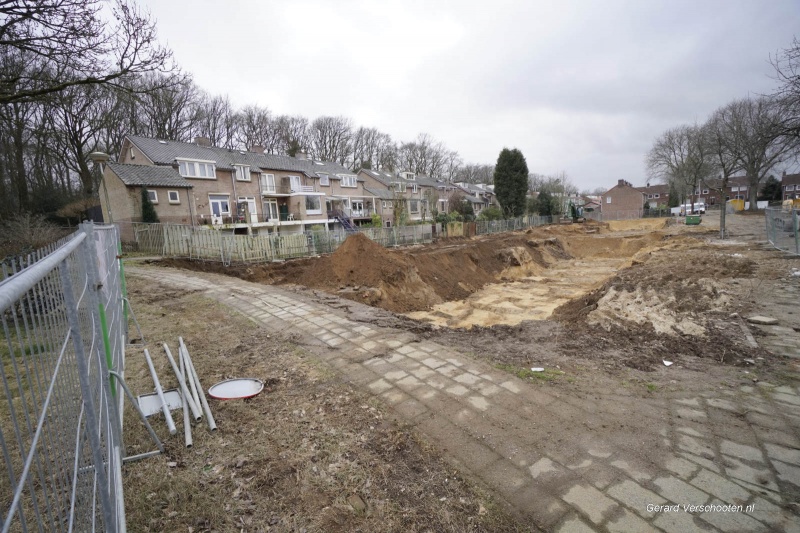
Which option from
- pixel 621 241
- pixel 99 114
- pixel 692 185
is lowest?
pixel 621 241

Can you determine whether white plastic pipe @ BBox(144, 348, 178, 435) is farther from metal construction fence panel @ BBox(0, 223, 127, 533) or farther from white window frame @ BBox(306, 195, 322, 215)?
white window frame @ BBox(306, 195, 322, 215)

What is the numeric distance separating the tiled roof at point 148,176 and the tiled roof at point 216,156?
4.08ft

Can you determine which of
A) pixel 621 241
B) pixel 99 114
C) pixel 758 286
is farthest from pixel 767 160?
pixel 99 114

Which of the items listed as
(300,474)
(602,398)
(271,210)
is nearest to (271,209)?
(271,210)

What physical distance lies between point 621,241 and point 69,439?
32.9 m

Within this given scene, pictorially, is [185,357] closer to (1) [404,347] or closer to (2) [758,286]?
(1) [404,347]

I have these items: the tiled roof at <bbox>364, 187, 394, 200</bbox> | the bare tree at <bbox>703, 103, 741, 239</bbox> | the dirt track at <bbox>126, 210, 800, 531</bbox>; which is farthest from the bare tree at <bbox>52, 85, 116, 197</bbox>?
the bare tree at <bbox>703, 103, 741, 239</bbox>

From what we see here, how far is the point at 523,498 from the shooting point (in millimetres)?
2760

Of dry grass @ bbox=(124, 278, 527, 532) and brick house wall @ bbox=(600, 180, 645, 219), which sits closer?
dry grass @ bbox=(124, 278, 527, 532)

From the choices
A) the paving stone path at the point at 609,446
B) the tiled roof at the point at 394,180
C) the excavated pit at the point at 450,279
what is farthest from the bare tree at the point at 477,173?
the paving stone path at the point at 609,446

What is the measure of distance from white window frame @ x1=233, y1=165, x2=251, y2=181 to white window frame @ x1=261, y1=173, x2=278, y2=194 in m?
1.80

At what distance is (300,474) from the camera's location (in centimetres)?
305

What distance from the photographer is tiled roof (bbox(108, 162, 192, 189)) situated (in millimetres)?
24328

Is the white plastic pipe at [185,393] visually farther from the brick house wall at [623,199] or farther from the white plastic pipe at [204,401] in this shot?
the brick house wall at [623,199]
